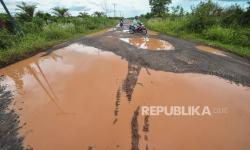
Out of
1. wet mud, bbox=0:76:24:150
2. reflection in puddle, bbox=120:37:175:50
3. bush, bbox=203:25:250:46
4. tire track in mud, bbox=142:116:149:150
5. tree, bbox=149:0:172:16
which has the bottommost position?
wet mud, bbox=0:76:24:150

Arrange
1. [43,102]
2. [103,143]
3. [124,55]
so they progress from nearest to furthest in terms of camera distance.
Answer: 1. [103,143]
2. [43,102]
3. [124,55]

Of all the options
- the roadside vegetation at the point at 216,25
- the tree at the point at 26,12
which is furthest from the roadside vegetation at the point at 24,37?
the roadside vegetation at the point at 216,25

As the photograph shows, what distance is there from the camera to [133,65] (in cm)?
721

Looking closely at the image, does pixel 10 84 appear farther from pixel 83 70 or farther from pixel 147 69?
pixel 147 69

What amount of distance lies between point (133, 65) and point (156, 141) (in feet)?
13.8

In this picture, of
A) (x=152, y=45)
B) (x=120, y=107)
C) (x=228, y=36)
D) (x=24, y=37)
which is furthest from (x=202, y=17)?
(x=120, y=107)

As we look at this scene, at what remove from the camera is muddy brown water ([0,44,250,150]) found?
3299mm

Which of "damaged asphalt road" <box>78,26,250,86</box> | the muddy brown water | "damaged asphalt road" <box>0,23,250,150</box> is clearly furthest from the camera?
"damaged asphalt road" <box>78,26,250,86</box>

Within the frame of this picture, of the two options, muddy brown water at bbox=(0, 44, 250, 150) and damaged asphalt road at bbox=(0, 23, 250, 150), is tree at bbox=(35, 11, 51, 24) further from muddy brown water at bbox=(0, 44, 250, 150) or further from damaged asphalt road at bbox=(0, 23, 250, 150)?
muddy brown water at bbox=(0, 44, 250, 150)

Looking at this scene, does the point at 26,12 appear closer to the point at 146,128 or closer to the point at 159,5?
the point at 146,128

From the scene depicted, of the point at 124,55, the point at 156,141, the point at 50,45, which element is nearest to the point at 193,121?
the point at 156,141

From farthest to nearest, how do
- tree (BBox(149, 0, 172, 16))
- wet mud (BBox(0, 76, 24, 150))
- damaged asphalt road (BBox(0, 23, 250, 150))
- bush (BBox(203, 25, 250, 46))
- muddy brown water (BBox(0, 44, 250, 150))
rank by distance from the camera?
tree (BBox(149, 0, 172, 16)) < bush (BBox(203, 25, 250, 46)) < damaged asphalt road (BBox(0, 23, 250, 150)) < muddy brown water (BBox(0, 44, 250, 150)) < wet mud (BBox(0, 76, 24, 150))

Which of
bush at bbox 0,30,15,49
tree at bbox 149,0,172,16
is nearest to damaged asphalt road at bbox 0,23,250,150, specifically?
bush at bbox 0,30,15,49

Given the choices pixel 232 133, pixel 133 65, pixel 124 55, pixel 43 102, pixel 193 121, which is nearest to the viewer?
pixel 232 133
